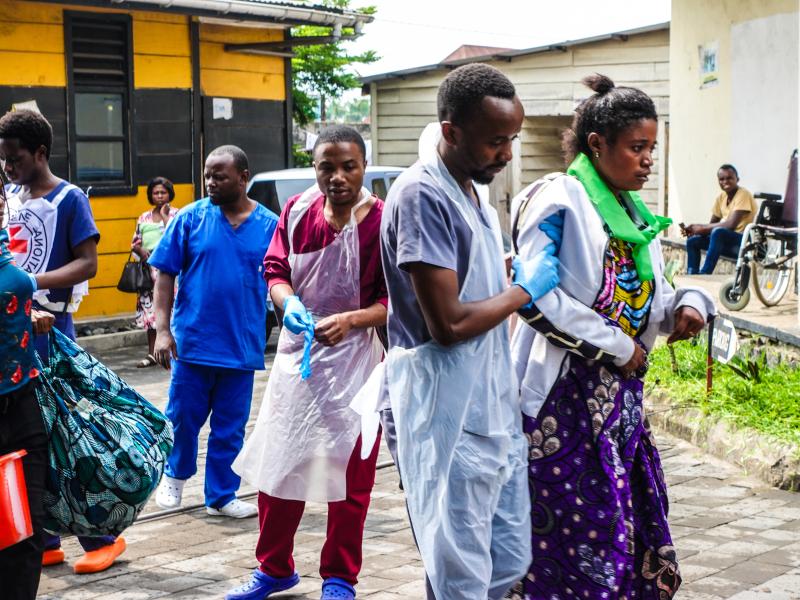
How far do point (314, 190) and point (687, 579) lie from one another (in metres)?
2.18

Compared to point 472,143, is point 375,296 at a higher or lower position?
lower

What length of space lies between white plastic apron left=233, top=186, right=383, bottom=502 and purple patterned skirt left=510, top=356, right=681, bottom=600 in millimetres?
1193

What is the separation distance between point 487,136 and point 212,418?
322cm

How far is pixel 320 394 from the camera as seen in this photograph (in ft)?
16.0

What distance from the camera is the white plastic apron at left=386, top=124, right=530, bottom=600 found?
11.5 ft

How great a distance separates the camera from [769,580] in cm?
513

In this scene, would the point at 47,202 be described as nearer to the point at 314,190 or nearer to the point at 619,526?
the point at 314,190

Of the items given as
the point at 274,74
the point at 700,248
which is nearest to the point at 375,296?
the point at 700,248

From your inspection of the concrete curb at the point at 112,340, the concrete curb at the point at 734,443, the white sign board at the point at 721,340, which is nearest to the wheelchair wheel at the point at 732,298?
the concrete curb at the point at 734,443

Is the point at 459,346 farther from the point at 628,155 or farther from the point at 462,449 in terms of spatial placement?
the point at 628,155

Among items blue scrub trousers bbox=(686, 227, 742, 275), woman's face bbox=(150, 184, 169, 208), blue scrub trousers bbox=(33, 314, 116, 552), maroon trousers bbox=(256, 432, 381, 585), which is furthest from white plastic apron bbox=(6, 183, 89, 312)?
blue scrub trousers bbox=(686, 227, 742, 275)

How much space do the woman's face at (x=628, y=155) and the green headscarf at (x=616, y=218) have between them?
0.04m

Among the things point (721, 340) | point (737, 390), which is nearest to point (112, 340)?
point (737, 390)

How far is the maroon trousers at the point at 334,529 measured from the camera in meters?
4.85
